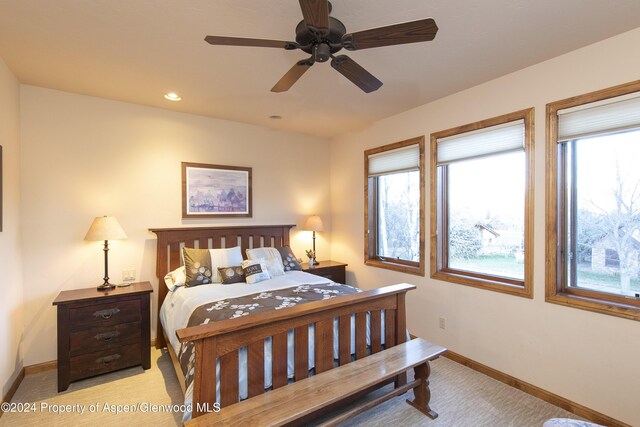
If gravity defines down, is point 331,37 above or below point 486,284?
above

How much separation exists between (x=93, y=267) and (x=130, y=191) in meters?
0.84

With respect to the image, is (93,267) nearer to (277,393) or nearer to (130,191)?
(130,191)

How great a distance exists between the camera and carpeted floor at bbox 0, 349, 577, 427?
214 centimetres

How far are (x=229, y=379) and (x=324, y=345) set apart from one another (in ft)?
2.12

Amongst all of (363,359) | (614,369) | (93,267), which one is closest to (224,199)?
(93,267)

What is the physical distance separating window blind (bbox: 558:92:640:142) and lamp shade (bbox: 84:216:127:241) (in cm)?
384

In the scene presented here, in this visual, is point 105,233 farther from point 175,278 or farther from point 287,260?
point 287,260

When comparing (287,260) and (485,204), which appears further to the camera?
(287,260)

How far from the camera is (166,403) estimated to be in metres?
2.34

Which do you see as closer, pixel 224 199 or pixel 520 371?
pixel 520 371

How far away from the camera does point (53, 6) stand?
176 centimetres

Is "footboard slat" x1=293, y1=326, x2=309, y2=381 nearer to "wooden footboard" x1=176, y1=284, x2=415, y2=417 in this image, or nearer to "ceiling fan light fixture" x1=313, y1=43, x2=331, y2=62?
"wooden footboard" x1=176, y1=284, x2=415, y2=417

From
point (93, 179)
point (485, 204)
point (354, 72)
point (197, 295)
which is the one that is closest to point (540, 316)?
point (485, 204)

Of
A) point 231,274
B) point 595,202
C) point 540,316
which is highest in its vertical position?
point 595,202
